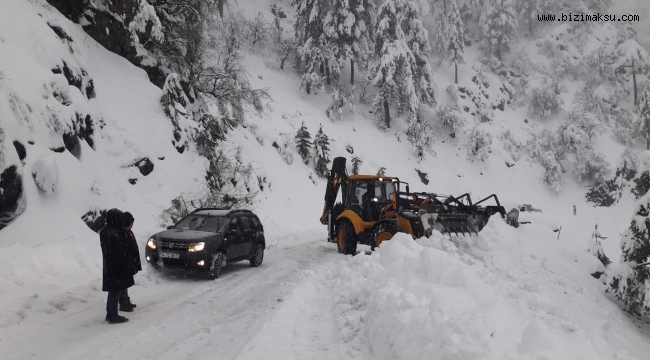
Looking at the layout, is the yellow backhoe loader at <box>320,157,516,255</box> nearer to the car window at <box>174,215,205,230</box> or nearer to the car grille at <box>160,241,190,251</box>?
the car window at <box>174,215,205,230</box>

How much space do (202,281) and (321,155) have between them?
1939cm

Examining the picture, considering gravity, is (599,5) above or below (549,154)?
above

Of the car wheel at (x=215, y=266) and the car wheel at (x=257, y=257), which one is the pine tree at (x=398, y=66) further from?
the car wheel at (x=215, y=266)

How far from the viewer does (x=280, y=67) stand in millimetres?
38438

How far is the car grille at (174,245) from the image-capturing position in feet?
28.4

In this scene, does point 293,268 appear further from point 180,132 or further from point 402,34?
point 402,34

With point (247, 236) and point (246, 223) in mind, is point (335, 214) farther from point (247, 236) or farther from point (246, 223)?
point (247, 236)

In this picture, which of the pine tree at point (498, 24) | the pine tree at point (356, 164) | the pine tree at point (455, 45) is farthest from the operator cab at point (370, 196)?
the pine tree at point (498, 24)

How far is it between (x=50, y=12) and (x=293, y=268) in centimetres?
1151

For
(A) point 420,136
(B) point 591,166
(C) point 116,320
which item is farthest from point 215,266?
(B) point 591,166

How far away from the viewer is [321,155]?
2767 centimetres

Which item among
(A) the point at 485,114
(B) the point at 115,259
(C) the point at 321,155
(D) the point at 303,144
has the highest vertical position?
(A) the point at 485,114

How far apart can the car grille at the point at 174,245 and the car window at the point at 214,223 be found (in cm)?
104

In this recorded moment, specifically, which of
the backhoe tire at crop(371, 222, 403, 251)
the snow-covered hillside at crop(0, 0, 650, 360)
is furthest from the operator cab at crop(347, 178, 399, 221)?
the snow-covered hillside at crop(0, 0, 650, 360)
